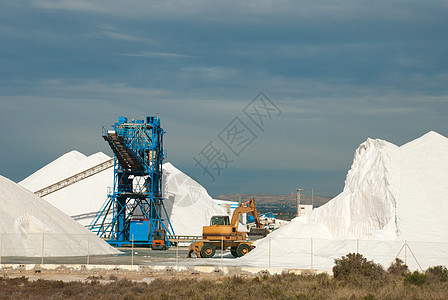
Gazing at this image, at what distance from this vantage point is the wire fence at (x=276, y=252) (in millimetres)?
31125

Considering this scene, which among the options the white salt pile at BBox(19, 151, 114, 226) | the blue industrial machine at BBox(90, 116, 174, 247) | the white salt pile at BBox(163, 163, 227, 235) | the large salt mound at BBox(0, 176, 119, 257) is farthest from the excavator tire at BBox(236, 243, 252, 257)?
the white salt pile at BBox(19, 151, 114, 226)

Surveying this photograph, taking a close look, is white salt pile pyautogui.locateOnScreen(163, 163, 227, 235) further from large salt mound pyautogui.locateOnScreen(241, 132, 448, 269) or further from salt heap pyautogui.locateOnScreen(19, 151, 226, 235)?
large salt mound pyautogui.locateOnScreen(241, 132, 448, 269)

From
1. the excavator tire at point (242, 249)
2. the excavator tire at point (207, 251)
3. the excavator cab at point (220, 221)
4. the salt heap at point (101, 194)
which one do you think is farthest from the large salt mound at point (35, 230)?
the salt heap at point (101, 194)

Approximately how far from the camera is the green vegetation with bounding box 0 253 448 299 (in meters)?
19.9

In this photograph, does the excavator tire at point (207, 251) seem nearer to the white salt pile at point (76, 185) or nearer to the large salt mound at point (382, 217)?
the large salt mound at point (382, 217)

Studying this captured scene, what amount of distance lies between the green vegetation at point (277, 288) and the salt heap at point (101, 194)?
4523 cm

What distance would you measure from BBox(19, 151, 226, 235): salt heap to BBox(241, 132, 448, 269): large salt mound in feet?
101

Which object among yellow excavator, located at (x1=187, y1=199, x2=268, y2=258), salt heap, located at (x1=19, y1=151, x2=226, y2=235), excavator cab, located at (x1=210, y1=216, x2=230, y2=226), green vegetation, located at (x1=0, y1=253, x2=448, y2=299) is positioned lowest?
green vegetation, located at (x1=0, y1=253, x2=448, y2=299)

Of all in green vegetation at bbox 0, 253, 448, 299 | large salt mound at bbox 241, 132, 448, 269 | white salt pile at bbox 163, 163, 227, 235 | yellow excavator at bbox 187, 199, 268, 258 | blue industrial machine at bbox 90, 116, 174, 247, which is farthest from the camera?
white salt pile at bbox 163, 163, 227, 235

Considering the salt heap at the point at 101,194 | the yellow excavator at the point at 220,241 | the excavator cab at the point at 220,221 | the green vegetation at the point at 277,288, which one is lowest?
the green vegetation at the point at 277,288

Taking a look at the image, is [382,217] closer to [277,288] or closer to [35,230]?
[277,288]

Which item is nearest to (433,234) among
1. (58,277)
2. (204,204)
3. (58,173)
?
(58,277)

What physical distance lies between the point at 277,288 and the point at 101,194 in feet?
181

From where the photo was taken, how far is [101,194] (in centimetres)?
7381
